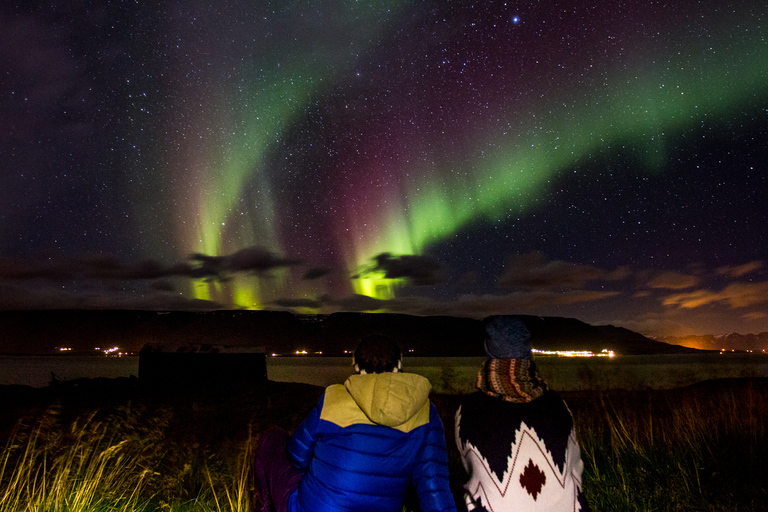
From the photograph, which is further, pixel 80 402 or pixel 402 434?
pixel 80 402

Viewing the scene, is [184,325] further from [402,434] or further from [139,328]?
[402,434]

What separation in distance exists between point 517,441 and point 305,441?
1.14 m

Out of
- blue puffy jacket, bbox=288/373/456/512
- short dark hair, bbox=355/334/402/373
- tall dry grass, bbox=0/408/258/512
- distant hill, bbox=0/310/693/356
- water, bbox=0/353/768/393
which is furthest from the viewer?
distant hill, bbox=0/310/693/356

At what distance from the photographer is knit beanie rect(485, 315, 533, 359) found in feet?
8.91

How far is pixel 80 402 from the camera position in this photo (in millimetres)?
12844

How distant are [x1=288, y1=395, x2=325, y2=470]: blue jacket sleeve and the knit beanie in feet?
3.22

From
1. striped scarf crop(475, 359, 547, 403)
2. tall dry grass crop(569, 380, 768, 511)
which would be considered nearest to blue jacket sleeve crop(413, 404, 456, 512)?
striped scarf crop(475, 359, 547, 403)

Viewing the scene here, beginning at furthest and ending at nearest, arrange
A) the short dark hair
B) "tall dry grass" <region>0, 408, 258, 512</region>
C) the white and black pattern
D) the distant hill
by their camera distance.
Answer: the distant hill < "tall dry grass" <region>0, 408, 258, 512</region> < the short dark hair < the white and black pattern

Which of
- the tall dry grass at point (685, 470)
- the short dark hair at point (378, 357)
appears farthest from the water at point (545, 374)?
the short dark hair at point (378, 357)

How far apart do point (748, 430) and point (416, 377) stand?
595 cm

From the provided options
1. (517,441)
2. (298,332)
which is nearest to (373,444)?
(517,441)

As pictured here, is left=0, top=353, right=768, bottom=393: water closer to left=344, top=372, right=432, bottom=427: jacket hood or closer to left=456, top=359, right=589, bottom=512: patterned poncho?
left=456, top=359, right=589, bottom=512: patterned poncho

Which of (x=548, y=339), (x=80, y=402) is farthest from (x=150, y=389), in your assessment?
(x=548, y=339)

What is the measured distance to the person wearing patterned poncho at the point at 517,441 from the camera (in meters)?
Answer: 2.48
